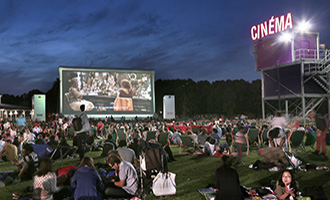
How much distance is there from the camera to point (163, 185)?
5742 mm

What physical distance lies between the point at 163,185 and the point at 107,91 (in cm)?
3590

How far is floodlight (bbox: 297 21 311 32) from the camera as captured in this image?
3425 centimetres

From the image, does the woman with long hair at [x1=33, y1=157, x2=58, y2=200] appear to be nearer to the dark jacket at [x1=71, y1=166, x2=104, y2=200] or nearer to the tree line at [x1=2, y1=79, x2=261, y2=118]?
the dark jacket at [x1=71, y1=166, x2=104, y2=200]

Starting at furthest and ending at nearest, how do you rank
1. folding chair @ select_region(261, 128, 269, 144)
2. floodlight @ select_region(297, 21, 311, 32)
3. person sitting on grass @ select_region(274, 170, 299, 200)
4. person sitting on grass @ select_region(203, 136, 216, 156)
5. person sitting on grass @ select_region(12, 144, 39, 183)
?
floodlight @ select_region(297, 21, 311, 32), folding chair @ select_region(261, 128, 269, 144), person sitting on grass @ select_region(203, 136, 216, 156), person sitting on grass @ select_region(12, 144, 39, 183), person sitting on grass @ select_region(274, 170, 299, 200)

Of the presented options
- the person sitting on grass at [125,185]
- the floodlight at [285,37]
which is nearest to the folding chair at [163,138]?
the person sitting on grass at [125,185]

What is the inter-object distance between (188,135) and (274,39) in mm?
26761

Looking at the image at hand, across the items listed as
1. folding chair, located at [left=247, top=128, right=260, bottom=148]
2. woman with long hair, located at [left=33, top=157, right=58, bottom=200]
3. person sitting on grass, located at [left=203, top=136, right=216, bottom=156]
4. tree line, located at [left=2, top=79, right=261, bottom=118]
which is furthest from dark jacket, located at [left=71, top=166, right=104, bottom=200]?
tree line, located at [left=2, top=79, right=261, bottom=118]

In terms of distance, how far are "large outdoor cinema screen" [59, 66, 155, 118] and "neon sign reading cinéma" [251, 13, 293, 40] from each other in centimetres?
1568

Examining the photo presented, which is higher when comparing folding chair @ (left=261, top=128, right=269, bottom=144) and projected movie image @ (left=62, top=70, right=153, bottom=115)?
projected movie image @ (left=62, top=70, right=153, bottom=115)

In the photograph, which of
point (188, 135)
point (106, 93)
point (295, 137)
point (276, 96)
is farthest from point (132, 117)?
point (295, 137)

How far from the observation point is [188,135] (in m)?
13.5

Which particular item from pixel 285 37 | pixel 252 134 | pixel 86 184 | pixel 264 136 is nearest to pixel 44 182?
pixel 86 184

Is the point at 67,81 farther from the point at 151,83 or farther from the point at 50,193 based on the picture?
the point at 50,193

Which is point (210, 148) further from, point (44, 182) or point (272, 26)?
point (272, 26)
